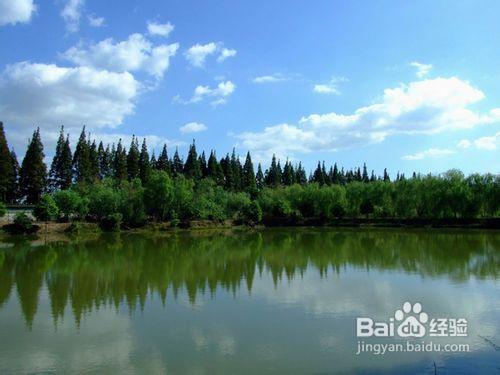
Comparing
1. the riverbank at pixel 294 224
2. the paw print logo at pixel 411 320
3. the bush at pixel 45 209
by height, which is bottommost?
the paw print logo at pixel 411 320

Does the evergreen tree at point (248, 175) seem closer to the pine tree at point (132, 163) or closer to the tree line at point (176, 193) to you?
the tree line at point (176, 193)

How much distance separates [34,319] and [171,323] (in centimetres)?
415

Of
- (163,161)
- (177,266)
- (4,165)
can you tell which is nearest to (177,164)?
(163,161)

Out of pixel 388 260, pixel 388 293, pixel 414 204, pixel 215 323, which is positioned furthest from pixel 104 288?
pixel 414 204

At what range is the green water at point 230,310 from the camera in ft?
A: 30.7

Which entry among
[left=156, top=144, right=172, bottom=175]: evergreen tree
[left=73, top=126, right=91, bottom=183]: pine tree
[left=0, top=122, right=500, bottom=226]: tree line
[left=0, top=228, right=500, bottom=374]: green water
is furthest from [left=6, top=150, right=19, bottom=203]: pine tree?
[left=0, top=228, right=500, bottom=374]: green water

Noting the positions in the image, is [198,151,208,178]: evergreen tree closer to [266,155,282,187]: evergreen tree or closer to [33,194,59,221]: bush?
[266,155,282,187]: evergreen tree

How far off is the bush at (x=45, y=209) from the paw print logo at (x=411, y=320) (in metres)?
39.8

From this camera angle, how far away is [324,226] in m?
66.2

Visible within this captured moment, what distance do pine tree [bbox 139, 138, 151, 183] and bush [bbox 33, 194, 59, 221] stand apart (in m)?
23.4

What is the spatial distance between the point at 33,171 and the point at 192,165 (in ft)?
91.2

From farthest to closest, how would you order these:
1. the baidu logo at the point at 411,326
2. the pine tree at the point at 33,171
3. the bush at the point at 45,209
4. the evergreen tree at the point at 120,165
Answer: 1. the evergreen tree at the point at 120,165
2. the pine tree at the point at 33,171
3. the bush at the point at 45,209
4. the baidu logo at the point at 411,326

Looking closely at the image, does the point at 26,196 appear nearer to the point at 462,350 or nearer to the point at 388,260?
the point at 388,260

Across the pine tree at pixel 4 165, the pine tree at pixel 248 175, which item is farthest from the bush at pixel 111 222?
the pine tree at pixel 248 175
